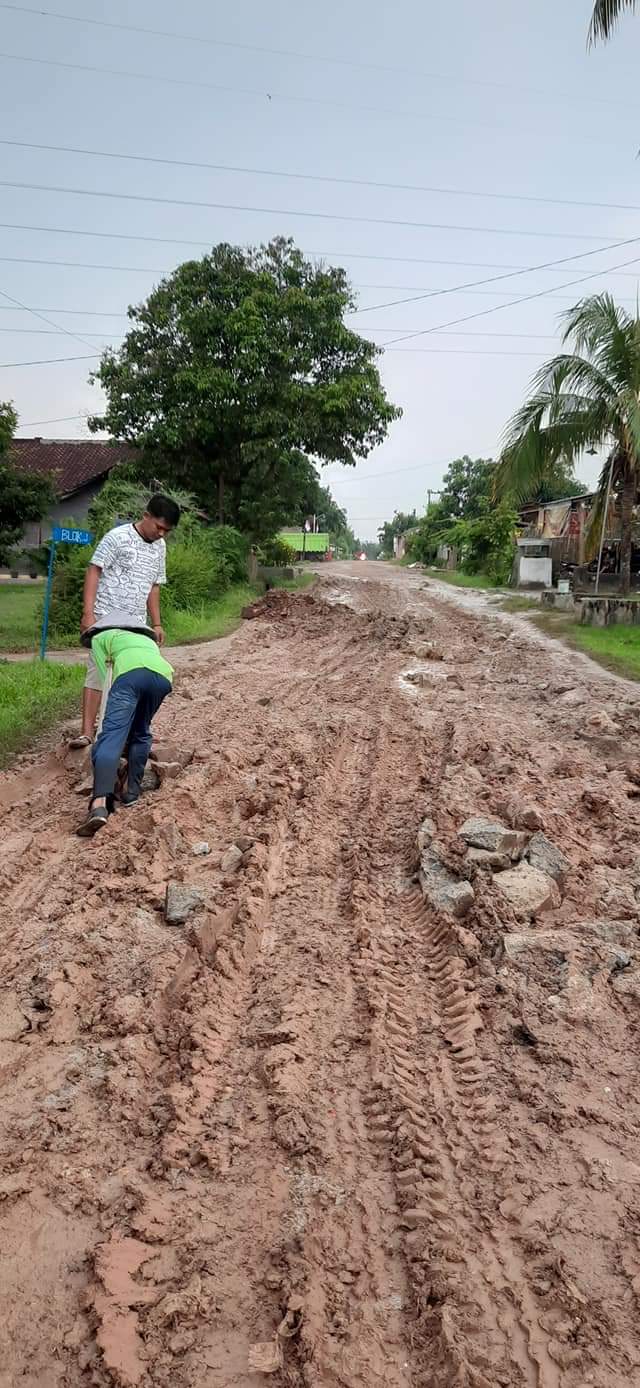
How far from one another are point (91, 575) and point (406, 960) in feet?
9.95

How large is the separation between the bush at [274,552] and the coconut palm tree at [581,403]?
947cm

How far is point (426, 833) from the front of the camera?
4.36 meters

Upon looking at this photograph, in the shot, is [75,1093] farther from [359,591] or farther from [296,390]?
[359,591]

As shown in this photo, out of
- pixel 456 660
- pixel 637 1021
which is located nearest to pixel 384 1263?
pixel 637 1021

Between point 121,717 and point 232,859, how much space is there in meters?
1.06

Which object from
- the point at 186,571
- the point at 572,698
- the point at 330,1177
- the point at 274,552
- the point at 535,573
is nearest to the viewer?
the point at 330,1177

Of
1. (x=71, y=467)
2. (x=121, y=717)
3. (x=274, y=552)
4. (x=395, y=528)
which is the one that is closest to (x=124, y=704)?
→ (x=121, y=717)

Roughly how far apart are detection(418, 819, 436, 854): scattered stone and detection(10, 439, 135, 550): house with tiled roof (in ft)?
71.9

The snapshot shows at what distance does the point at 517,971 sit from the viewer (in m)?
3.14

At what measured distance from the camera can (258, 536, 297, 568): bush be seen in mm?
23156

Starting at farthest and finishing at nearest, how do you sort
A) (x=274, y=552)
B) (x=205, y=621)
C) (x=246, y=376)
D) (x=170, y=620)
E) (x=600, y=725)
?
(x=274, y=552), (x=246, y=376), (x=205, y=621), (x=170, y=620), (x=600, y=725)

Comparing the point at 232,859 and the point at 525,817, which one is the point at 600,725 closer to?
the point at 525,817

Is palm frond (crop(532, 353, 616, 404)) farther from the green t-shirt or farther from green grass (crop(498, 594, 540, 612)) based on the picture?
the green t-shirt

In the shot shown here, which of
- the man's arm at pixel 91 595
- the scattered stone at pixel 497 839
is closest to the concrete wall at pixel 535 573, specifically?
the man's arm at pixel 91 595
